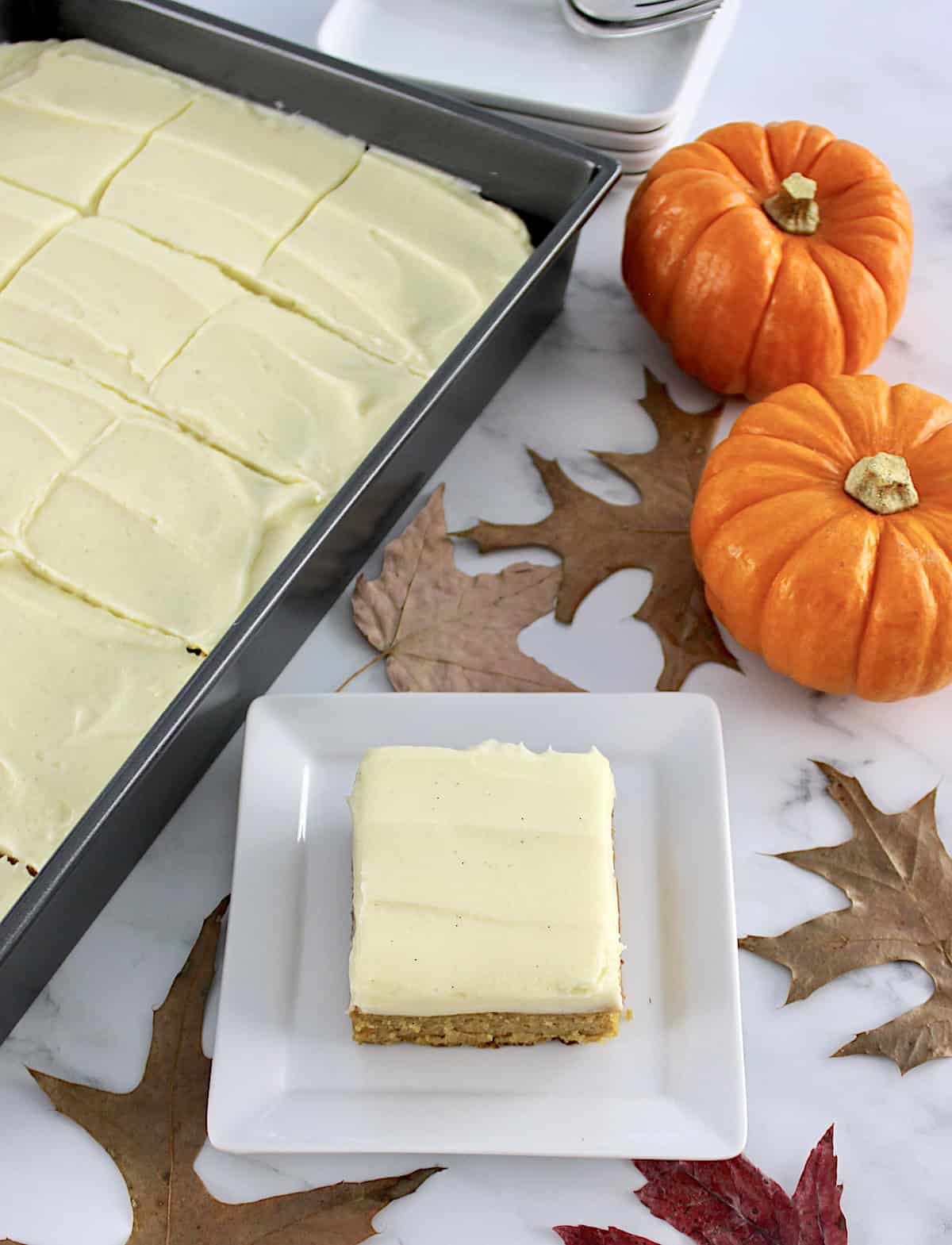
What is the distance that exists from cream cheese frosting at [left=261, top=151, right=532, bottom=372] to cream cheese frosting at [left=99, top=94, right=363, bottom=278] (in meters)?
0.04

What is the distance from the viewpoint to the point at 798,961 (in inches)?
66.2

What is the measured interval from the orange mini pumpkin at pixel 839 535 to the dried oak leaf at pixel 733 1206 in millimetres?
650

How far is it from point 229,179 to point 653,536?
0.93m

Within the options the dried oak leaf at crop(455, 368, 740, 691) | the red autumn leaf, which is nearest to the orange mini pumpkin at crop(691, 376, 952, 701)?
the dried oak leaf at crop(455, 368, 740, 691)

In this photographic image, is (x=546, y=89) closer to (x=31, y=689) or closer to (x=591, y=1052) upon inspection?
(x=31, y=689)

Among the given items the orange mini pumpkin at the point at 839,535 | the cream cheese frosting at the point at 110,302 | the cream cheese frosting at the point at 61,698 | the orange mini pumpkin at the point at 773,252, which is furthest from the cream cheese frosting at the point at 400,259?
the cream cheese frosting at the point at 61,698

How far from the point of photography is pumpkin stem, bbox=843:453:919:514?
5.53 ft

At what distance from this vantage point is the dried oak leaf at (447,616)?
1.87 m

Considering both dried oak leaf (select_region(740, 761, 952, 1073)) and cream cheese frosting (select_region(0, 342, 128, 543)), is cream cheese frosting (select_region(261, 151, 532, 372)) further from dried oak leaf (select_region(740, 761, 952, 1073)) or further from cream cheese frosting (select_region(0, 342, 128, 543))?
dried oak leaf (select_region(740, 761, 952, 1073))

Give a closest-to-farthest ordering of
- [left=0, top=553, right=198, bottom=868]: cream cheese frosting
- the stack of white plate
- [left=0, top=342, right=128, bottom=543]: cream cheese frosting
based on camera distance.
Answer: [left=0, top=553, right=198, bottom=868]: cream cheese frosting < [left=0, top=342, right=128, bottom=543]: cream cheese frosting < the stack of white plate

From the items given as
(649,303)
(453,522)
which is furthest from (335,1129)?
(649,303)

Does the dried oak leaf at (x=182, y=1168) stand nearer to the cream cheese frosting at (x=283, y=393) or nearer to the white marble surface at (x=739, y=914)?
the white marble surface at (x=739, y=914)

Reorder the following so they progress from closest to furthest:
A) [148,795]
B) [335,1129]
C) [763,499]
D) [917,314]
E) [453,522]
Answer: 1. [335,1129]
2. [148,795]
3. [763,499]
4. [453,522]
5. [917,314]

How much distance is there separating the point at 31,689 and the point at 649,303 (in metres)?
1.15
